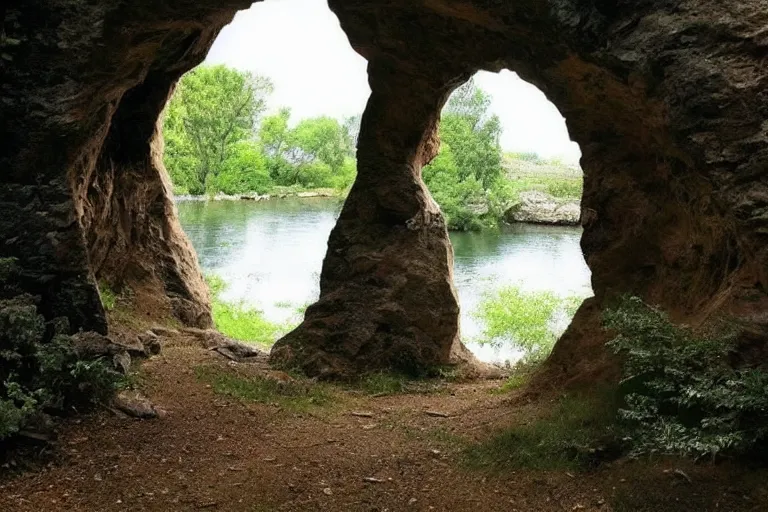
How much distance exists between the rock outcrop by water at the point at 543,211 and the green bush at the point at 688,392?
25865 mm

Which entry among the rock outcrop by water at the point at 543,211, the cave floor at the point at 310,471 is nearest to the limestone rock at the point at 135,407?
the cave floor at the point at 310,471

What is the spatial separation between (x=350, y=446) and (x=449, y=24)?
5524mm

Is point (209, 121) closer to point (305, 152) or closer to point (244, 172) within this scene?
point (244, 172)

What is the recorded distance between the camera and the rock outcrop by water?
3152 centimetres

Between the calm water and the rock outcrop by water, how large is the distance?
0.40 m

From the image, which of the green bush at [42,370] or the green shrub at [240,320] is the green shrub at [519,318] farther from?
the green bush at [42,370]

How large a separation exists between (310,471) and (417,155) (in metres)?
6.49

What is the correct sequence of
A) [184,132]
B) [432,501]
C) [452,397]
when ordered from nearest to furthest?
1. [432,501]
2. [452,397]
3. [184,132]

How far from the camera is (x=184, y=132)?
102ft

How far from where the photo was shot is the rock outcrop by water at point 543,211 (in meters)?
31.5

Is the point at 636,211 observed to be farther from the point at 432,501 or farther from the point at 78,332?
the point at 78,332

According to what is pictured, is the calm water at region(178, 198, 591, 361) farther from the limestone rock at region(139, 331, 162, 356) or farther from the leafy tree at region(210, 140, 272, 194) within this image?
the limestone rock at region(139, 331, 162, 356)

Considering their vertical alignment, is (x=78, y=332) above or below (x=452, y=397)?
above

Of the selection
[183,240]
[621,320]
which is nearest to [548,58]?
[621,320]
